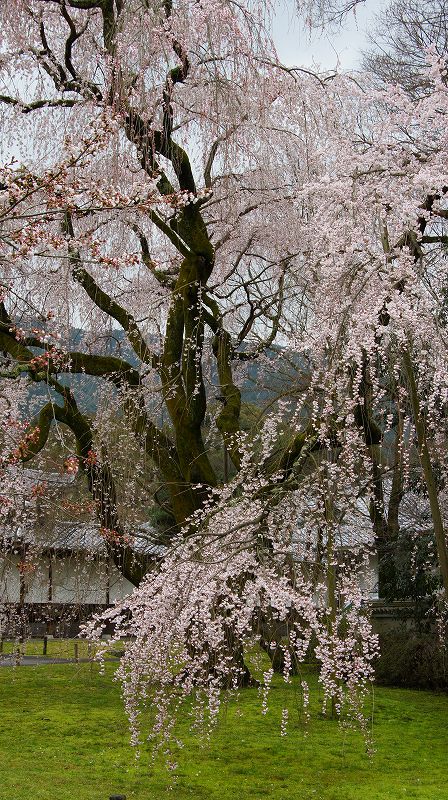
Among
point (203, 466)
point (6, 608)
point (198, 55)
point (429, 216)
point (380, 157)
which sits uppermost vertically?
point (198, 55)

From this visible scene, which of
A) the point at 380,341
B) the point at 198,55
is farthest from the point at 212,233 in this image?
the point at 380,341

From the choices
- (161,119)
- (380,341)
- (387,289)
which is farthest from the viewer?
(161,119)

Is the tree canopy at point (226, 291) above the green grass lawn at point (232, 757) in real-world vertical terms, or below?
above

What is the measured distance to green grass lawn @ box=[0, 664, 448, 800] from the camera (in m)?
4.84

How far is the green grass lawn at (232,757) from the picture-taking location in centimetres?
484

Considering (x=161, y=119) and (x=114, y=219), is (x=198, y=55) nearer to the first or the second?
(x=161, y=119)

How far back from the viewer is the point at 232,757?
5.71 metres

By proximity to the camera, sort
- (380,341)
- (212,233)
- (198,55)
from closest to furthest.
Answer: (380,341), (198,55), (212,233)

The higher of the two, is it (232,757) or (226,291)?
(226,291)

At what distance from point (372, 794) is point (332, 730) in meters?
1.89

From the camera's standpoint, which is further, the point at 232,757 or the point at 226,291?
the point at 226,291

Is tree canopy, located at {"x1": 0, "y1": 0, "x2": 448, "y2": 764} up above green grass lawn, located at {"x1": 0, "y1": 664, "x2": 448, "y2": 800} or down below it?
above

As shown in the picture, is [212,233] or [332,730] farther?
[212,233]

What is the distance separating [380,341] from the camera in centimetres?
516
